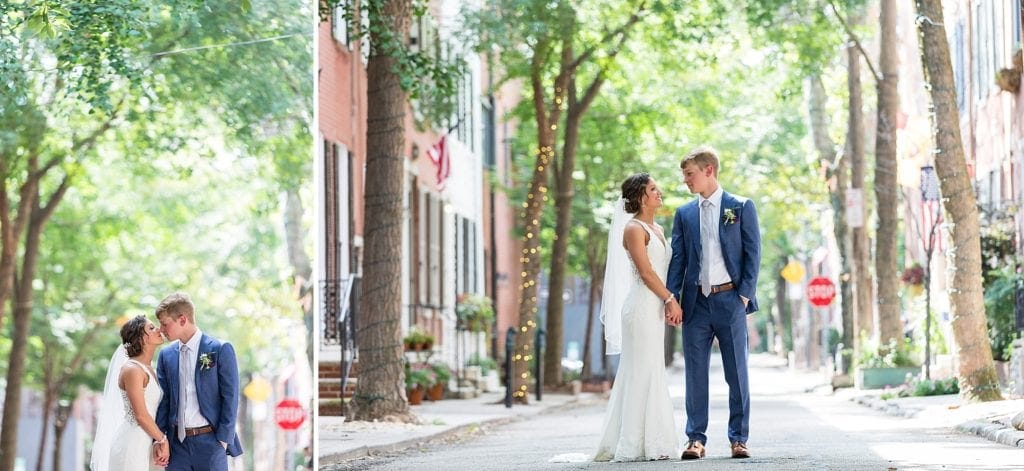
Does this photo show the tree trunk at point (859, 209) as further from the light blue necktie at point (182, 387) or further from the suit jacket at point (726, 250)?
the light blue necktie at point (182, 387)

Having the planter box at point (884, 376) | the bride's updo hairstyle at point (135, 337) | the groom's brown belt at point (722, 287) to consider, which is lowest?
the planter box at point (884, 376)

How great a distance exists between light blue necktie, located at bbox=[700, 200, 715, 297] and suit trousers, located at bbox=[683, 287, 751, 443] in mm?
70

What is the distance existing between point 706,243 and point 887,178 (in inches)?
744

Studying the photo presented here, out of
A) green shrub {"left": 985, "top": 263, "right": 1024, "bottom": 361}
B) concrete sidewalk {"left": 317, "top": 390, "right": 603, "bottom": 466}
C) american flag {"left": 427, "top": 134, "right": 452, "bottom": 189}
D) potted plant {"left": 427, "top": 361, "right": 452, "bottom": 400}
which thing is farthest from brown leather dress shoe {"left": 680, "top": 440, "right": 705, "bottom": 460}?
american flag {"left": 427, "top": 134, "right": 452, "bottom": 189}

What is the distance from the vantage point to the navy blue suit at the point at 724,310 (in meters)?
9.61

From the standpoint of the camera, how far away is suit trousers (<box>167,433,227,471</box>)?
24.5ft

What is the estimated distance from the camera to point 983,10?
1054 inches

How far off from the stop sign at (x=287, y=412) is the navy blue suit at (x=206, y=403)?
515 cm

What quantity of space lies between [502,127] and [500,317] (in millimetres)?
4559

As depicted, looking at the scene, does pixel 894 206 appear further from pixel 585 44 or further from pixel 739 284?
pixel 739 284

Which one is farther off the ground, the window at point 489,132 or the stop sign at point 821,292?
the window at point 489,132

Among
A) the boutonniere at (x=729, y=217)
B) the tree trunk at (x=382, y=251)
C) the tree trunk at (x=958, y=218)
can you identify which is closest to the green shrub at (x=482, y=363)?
the tree trunk at (x=382, y=251)

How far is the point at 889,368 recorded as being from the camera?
1086 inches

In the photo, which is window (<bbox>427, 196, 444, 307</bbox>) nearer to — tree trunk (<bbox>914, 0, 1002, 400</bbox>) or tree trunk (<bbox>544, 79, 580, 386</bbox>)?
tree trunk (<bbox>544, 79, 580, 386</bbox>)
